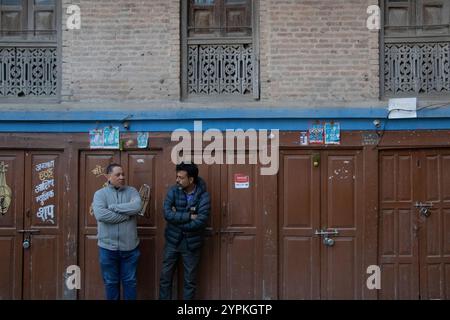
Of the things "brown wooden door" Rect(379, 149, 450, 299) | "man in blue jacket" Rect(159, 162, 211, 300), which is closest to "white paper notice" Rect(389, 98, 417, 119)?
"brown wooden door" Rect(379, 149, 450, 299)

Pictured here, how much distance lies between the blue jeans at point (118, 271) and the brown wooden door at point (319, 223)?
2.02 metres

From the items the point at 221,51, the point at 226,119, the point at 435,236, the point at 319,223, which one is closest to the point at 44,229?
the point at 226,119

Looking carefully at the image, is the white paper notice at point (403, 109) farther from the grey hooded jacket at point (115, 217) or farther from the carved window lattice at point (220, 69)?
the grey hooded jacket at point (115, 217)

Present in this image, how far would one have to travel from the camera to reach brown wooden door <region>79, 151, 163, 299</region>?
25.8 ft

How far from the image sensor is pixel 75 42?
26.0 feet

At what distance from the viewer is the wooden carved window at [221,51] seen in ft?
26.3

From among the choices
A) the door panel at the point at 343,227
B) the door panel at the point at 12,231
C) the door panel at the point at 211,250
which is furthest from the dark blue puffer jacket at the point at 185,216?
the door panel at the point at 12,231

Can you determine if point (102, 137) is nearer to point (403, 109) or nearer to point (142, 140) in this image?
point (142, 140)

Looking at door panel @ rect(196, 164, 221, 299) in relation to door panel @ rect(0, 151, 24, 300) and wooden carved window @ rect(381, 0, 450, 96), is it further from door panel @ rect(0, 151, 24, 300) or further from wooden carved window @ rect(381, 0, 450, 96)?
wooden carved window @ rect(381, 0, 450, 96)

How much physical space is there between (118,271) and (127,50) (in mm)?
2996

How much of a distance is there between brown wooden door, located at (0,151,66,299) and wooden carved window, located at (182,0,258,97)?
225 cm

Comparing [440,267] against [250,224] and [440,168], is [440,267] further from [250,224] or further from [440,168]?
[250,224]

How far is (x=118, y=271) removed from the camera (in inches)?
283
